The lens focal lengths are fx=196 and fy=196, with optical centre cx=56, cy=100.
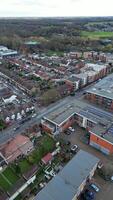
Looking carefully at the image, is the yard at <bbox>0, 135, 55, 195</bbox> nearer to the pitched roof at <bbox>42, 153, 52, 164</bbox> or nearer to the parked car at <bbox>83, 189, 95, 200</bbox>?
the pitched roof at <bbox>42, 153, 52, 164</bbox>

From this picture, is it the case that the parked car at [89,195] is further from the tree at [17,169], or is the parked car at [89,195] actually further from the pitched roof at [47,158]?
the tree at [17,169]

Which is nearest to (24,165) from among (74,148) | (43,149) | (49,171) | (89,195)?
(49,171)

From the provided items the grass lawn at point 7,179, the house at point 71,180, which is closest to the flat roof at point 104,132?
the house at point 71,180

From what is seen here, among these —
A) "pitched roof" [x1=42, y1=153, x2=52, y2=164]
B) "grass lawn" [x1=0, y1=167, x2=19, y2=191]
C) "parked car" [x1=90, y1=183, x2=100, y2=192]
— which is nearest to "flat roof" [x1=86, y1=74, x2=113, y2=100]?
"pitched roof" [x1=42, y1=153, x2=52, y2=164]

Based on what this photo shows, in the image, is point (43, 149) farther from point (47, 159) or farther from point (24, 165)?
point (24, 165)

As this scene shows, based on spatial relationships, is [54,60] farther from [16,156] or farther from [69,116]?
[16,156]

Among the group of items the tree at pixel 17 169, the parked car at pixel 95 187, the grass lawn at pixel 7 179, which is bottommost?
the parked car at pixel 95 187
